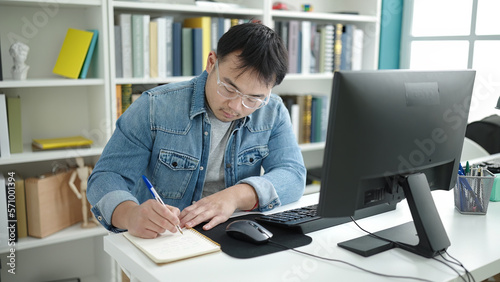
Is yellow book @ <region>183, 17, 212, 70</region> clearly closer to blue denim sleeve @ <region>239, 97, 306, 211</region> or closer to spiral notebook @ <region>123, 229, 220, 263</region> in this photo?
blue denim sleeve @ <region>239, 97, 306, 211</region>

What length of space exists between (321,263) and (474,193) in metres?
0.61

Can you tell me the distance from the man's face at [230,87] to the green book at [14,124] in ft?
3.55

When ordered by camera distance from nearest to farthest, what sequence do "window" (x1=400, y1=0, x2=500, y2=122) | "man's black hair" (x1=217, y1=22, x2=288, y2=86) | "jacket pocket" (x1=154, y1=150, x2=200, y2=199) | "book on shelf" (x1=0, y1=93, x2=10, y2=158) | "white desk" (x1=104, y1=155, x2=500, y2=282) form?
"white desk" (x1=104, y1=155, x2=500, y2=282)
"man's black hair" (x1=217, y1=22, x2=288, y2=86)
"jacket pocket" (x1=154, y1=150, x2=200, y2=199)
"book on shelf" (x1=0, y1=93, x2=10, y2=158)
"window" (x1=400, y1=0, x2=500, y2=122)

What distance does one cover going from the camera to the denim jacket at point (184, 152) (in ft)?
4.51

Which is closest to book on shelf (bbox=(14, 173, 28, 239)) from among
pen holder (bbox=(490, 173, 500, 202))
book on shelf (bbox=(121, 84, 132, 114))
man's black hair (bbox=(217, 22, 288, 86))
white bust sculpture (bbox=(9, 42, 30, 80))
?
white bust sculpture (bbox=(9, 42, 30, 80))

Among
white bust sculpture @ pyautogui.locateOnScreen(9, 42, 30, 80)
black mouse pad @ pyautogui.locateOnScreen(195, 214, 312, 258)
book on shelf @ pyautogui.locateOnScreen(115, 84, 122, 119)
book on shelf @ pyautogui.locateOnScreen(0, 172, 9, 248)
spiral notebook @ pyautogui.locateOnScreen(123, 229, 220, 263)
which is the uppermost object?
white bust sculpture @ pyautogui.locateOnScreen(9, 42, 30, 80)

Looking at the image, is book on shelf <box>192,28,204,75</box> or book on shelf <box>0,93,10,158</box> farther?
book on shelf <box>192,28,204,75</box>

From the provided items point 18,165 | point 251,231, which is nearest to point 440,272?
point 251,231

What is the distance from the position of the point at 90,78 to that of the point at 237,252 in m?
1.59

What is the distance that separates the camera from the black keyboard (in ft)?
3.92

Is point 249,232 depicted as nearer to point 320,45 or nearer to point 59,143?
point 59,143

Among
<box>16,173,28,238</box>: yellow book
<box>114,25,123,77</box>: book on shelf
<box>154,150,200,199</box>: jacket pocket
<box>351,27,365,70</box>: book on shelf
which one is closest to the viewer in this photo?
<box>154,150,200,199</box>: jacket pocket

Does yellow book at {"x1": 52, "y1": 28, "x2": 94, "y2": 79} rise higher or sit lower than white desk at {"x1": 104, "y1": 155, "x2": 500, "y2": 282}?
higher

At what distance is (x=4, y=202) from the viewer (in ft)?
6.87
